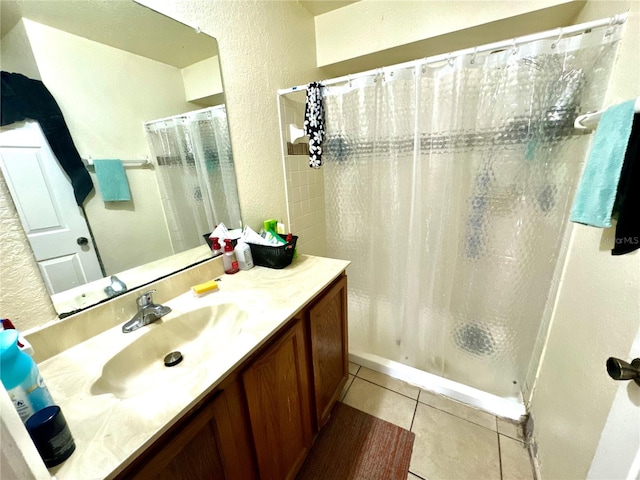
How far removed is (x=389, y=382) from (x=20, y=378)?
5.55 ft

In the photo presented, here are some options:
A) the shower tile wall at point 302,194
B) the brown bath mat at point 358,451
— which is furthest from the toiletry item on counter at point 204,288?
the brown bath mat at point 358,451

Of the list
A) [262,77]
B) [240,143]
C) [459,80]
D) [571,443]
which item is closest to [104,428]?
[240,143]

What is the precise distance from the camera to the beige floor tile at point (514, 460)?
1115 mm

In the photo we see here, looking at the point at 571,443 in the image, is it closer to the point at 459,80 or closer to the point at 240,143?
the point at 459,80

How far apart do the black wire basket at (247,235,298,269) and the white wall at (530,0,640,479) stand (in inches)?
42.9

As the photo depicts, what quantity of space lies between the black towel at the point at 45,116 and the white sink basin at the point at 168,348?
19.5 inches

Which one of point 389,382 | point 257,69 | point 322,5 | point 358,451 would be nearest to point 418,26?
point 322,5

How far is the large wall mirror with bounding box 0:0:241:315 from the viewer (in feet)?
2.27

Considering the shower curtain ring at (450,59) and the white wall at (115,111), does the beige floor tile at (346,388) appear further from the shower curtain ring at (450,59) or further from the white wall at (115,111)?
the shower curtain ring at (450,59)

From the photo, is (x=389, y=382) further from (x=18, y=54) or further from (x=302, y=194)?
(x=18, y=54)

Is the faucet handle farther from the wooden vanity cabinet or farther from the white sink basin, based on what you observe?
the wooden vanity cabinet

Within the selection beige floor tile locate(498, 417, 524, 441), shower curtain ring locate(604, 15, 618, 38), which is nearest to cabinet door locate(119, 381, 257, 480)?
beige floor tile locate(498, 417, 524, 441)

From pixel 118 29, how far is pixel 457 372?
2.29 metres

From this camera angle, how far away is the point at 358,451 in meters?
1.23
